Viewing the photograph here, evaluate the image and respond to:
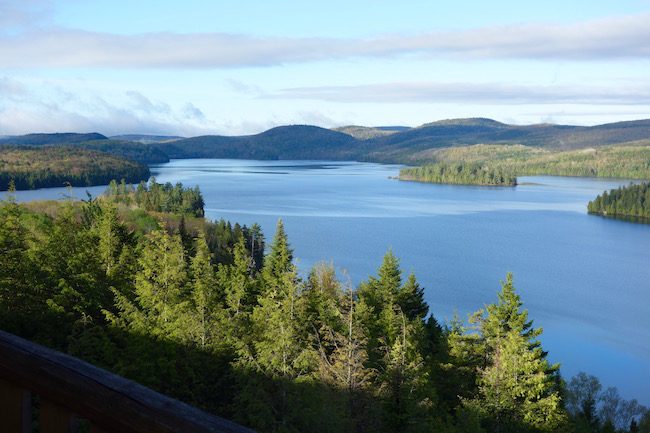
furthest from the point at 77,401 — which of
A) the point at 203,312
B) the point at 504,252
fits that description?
the point at 504,252

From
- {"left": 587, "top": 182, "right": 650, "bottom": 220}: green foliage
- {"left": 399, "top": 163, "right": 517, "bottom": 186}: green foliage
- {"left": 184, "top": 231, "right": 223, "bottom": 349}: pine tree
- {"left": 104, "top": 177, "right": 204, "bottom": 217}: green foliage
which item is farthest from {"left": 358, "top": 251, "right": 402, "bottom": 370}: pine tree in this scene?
{"left": 399, "top": 163, "right": 517, "bottom": 186}: green foliage

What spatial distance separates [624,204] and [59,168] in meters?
99.5

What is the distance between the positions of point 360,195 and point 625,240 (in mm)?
48981

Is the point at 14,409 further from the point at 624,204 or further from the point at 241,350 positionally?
the point at 624,204

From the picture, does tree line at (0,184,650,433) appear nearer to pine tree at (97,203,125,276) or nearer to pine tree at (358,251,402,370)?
pine tree at (97,203,125,276)

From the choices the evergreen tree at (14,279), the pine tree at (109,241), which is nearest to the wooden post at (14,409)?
the evergreen tree at (14,279)

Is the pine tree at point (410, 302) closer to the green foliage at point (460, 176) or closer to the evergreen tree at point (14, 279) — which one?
the evergreen tree at point (14, 279)

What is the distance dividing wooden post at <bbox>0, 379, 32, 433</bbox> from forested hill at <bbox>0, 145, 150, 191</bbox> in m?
103

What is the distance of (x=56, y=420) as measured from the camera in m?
1.71

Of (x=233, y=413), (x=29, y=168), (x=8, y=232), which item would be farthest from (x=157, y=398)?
(x=29, y=168)

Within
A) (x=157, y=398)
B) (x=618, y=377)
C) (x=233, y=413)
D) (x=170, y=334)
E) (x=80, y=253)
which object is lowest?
(x=618, y=377)

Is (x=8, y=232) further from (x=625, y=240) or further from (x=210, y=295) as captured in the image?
(x=625, y=240)

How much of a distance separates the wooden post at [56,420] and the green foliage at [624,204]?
345 ft

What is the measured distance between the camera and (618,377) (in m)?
32.8
